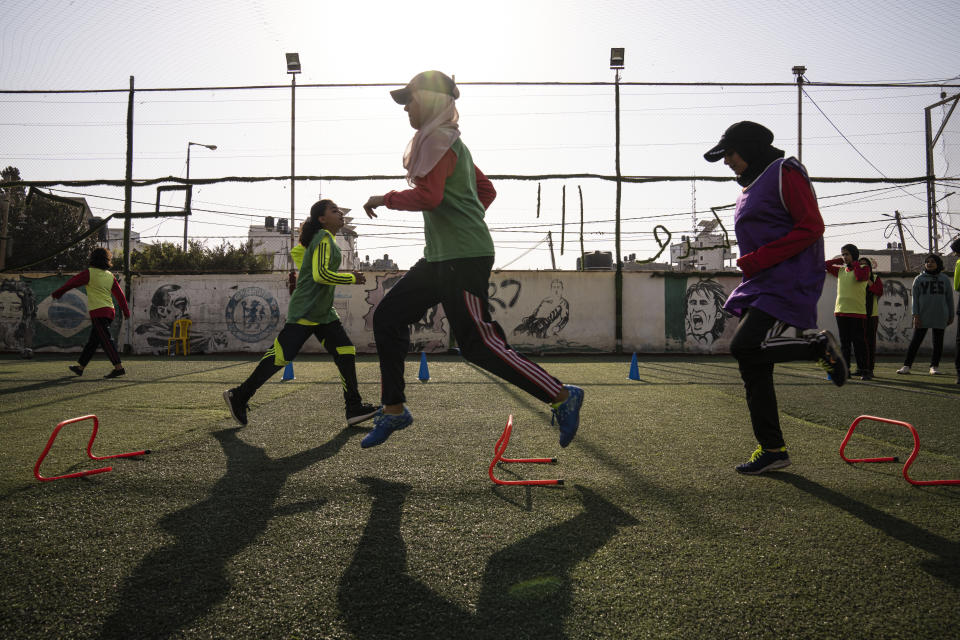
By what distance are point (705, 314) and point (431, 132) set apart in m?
13.9

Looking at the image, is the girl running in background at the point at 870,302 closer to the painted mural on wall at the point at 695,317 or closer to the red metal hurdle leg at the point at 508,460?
the painted mural on wall at the point at 695,317

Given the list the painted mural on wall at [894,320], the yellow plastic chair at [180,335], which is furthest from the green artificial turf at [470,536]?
the painted mural on wall at [894,320]

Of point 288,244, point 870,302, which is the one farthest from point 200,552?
point 288,244

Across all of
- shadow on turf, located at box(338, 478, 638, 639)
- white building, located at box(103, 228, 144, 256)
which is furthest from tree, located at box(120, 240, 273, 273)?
shadow on turf, located at box(338, 478, 638, 639)

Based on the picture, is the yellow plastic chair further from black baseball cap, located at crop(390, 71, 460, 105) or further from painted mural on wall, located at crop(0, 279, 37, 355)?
black baseball cap, located at crop(390, 71, 460, 105)

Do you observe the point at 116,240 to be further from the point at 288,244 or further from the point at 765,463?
the point at 765,463

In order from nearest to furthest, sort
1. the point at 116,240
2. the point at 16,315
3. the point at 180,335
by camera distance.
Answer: the point at 180,335
the point at 16,315
the point at 116,240

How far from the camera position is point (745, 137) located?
11.3 feet

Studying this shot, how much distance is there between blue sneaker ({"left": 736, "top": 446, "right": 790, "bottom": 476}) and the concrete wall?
1215cm

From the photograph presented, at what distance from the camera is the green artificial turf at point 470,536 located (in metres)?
1.65

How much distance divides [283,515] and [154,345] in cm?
1507

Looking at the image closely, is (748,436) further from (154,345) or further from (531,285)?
(154,345)

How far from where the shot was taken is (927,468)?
3367mm

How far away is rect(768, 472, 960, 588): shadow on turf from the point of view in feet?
6.43
